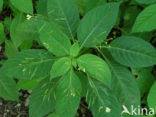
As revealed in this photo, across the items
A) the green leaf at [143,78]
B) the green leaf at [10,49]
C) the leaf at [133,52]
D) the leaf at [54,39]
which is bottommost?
the green leaf at [143,78]

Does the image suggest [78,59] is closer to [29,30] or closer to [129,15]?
[29,30]

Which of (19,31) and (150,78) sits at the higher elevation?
(19,31)

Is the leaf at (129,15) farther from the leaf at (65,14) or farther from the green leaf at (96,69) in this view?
the green leaf at (96,69)

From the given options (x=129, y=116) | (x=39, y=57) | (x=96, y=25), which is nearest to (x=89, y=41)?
(x=96, y=25)

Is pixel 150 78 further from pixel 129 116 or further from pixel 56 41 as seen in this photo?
pixel 56 41

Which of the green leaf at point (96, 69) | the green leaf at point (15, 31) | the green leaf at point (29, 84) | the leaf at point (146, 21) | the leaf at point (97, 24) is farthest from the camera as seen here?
the green leaf at point (29, 84)

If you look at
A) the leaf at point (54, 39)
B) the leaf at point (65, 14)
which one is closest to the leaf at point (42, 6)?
the leaf at point (65, 14)

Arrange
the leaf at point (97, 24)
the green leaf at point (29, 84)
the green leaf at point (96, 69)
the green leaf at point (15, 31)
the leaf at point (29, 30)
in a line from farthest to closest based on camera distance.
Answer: the green leaf at point (29, 84) → the green leaf at point (15, 31) → the leaf at point (29, 30) → the leaf at point (97, 24) → the green leaf at point (96, 69)
